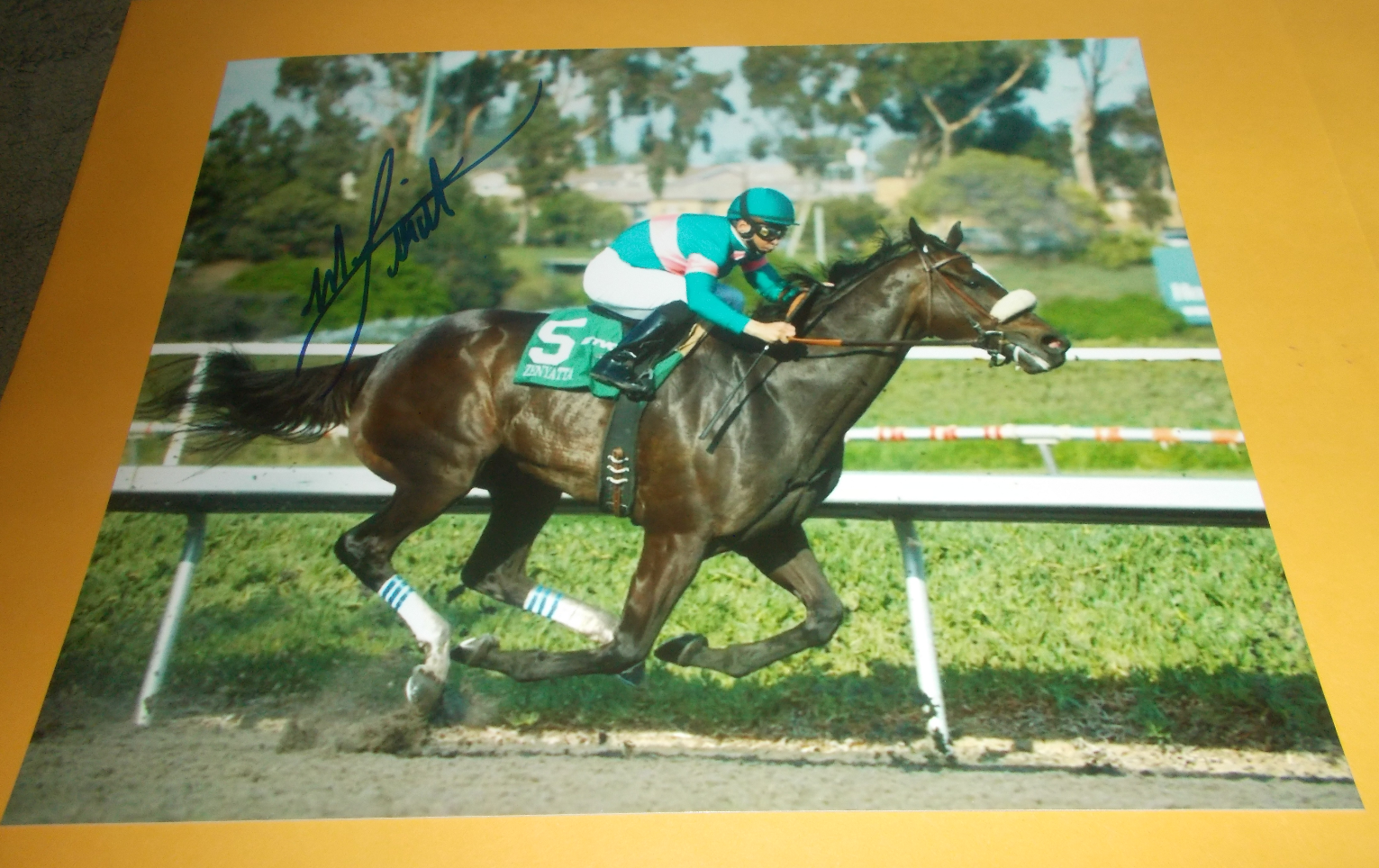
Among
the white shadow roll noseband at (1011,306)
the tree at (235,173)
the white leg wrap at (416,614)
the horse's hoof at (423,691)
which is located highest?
the tree at (235,173)

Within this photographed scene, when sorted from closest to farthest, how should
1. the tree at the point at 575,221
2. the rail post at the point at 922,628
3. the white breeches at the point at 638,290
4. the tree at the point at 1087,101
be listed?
the rail post at the point at 922,628 < the white breeches at the point at 638,290 < the tree at the point at 575,221 < the tree at the point at 1087,101

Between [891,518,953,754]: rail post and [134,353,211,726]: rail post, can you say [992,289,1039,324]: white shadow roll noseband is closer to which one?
[891,518,953,754]: rail post

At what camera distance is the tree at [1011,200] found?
3174 mm

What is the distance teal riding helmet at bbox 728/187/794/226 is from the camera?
113 inches

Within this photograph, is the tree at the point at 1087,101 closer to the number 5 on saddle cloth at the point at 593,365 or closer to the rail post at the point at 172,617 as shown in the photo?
the number 5 on saddle cloth at the point at 593,365

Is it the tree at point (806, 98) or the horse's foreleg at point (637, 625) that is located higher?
the tree at point (806, 98)

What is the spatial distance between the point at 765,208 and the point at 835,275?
0.91 feet

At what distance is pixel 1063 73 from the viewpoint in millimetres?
3416

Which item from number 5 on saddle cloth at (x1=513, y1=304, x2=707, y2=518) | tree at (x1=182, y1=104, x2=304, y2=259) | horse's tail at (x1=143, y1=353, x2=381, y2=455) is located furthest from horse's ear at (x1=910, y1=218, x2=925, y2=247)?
tree at (x1=182, y1=104, x2=304, y2=259)

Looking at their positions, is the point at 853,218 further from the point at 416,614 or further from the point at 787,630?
the point at 416,614

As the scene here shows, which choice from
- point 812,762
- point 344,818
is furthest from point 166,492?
point 812,762

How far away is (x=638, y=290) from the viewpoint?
2.88 metres

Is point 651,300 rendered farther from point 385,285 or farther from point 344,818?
point 344,818

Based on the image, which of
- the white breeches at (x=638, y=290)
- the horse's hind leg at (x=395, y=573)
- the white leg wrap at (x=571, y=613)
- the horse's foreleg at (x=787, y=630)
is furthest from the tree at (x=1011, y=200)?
the horse's hind leg at (x=395, y=573)
